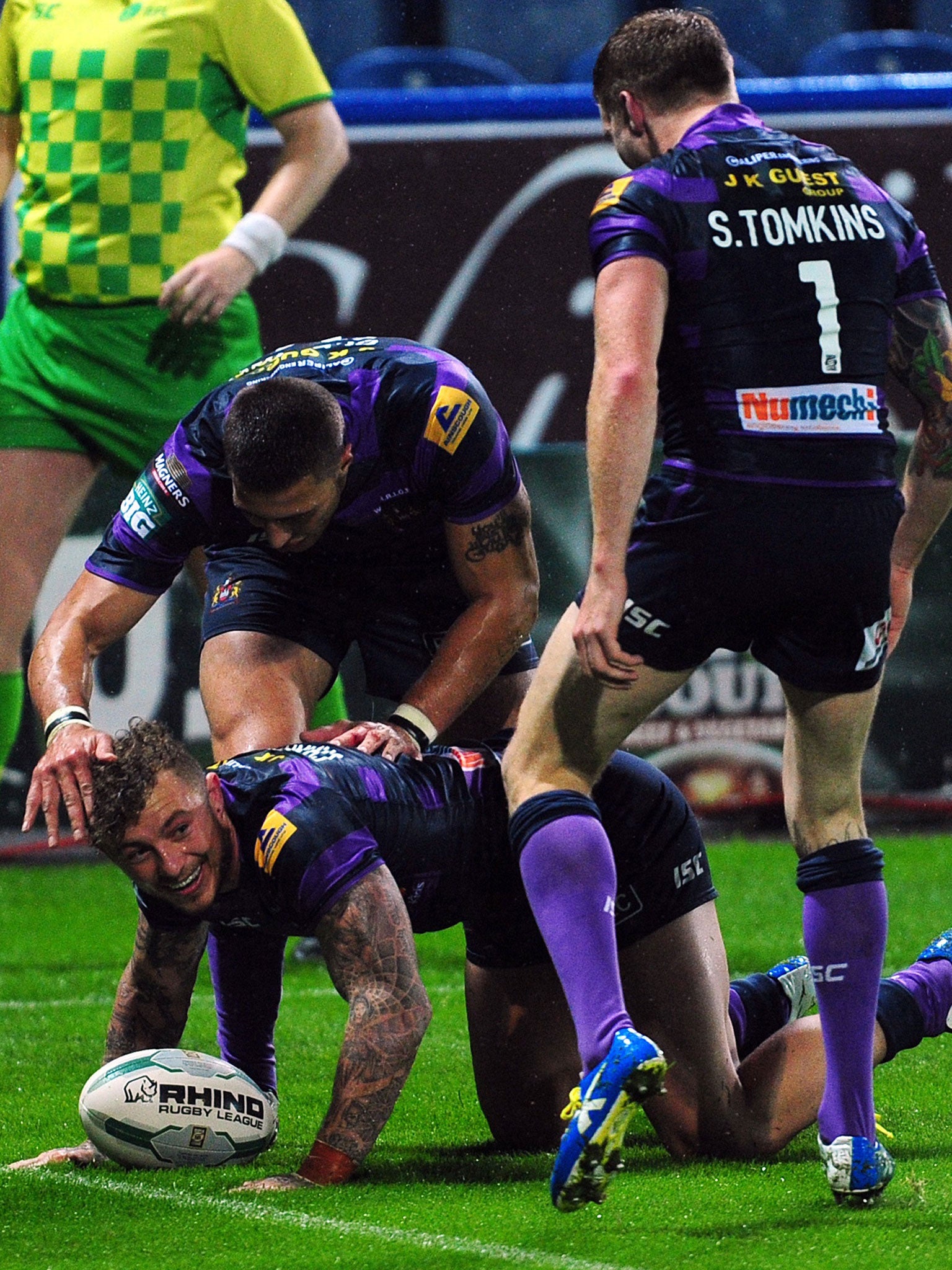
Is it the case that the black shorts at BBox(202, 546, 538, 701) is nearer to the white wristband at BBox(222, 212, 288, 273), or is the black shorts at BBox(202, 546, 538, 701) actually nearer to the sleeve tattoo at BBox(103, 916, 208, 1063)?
the sleeve tattoo at BBox(103, 916, 208, 1063)

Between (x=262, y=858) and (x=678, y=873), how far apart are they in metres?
0.89

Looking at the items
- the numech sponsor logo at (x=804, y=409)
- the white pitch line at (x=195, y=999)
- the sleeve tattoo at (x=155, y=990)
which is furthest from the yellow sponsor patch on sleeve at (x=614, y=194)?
the white pitch line at (x=195, y=999)

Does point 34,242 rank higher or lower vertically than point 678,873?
higher

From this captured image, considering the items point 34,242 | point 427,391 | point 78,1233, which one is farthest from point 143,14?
point 78,1233

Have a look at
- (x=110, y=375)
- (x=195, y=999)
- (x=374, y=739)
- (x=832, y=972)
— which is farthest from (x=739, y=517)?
(x=195, y=999)

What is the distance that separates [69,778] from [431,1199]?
0.98 m

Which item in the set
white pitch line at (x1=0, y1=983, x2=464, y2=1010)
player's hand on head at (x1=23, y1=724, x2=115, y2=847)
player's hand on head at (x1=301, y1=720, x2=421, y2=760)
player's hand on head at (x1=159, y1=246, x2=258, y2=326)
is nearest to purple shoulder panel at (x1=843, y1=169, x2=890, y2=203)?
player's hand on head at (x1=301, y1=720, x2=421, y2=760)

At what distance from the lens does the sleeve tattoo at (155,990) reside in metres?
3.73

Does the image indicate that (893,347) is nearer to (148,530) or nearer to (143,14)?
(148,530)

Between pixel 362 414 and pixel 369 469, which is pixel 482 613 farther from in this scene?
pixel 362 414

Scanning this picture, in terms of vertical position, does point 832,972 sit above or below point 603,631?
below

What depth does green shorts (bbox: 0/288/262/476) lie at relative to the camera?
18.6ft

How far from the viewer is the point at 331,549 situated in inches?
176

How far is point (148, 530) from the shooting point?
424cm
